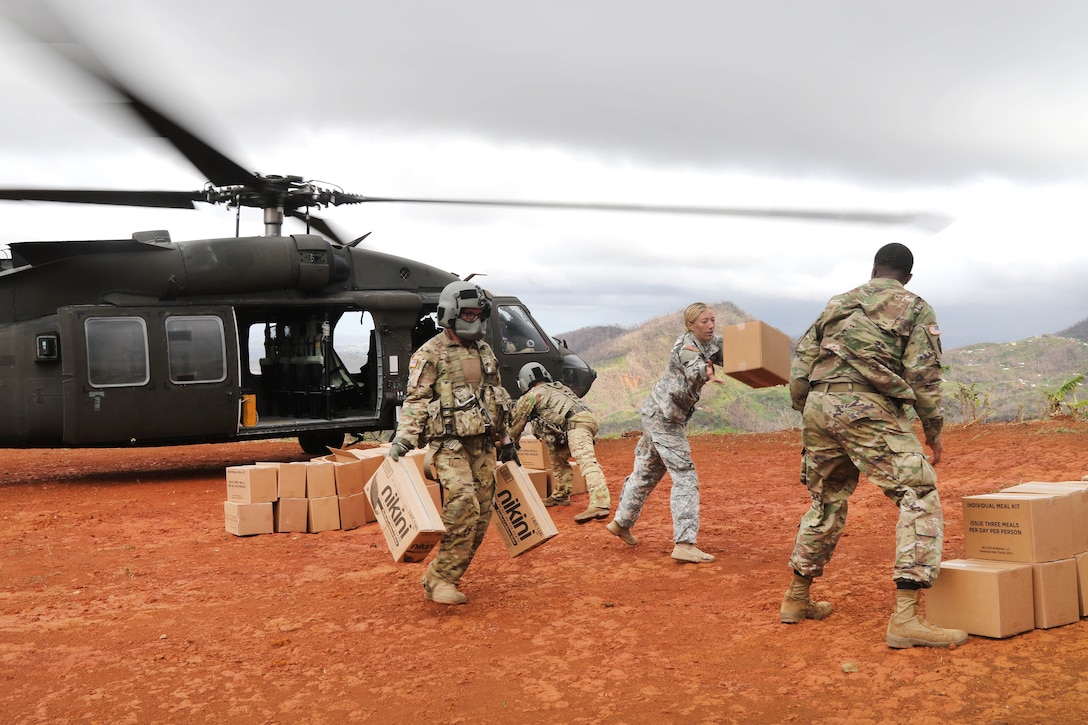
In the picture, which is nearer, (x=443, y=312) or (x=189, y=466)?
(x=443, y=312)

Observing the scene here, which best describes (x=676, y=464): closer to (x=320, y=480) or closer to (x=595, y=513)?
(x=595, y=513)

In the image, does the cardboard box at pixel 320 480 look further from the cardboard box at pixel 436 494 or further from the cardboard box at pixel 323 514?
the cardboard box at pixel 436 494

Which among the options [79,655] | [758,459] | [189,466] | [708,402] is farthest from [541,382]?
[708,402]

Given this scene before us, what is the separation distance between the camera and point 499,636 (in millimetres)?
5152

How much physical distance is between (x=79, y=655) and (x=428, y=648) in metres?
1.94

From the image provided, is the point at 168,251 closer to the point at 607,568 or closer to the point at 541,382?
the point at 541,382

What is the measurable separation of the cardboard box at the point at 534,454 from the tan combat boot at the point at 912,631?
203 inches

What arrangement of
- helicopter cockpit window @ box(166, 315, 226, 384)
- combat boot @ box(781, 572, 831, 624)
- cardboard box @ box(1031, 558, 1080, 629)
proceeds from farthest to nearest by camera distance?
helicopter cockpit window @ box(166, 315, 226, 384) → combat boot @ box(781, 572, 831, 624) → cardboard box @ box(1031, 558, 1080, 629)

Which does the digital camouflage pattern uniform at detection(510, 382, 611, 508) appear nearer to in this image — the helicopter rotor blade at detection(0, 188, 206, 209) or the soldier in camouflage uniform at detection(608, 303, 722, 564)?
the soldier in camouflage uniform at detection(608, 303, 722, 564)

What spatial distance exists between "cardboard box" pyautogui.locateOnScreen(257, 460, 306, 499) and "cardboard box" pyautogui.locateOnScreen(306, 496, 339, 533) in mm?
158

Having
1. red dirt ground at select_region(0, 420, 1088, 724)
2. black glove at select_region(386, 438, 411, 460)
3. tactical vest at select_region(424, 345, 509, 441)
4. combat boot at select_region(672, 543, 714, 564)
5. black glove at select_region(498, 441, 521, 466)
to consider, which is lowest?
red dirt ground at select_region(0, 420, 1088, 724)

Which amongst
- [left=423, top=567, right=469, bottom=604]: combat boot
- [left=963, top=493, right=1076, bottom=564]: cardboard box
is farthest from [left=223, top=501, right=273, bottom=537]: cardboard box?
[left=963, top=493, right=1076, bottom=564]: cardboard box

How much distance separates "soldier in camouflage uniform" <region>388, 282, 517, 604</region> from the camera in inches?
223

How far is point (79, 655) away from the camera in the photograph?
5016 mm
